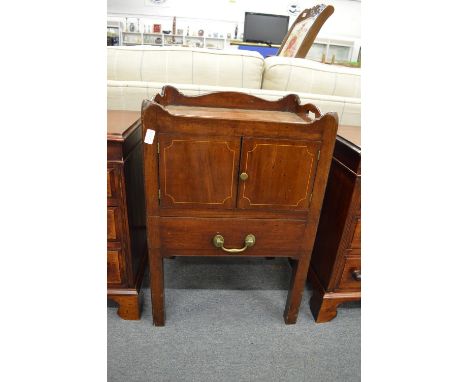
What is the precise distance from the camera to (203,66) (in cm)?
115

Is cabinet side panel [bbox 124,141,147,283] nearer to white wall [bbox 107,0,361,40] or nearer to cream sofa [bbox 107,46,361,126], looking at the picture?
cream sofa [bbox 107,46,361,126]

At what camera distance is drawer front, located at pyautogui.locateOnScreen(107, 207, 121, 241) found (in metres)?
0.84

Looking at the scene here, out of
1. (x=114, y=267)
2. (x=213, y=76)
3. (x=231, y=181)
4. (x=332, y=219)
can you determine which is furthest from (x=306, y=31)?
(x=114, y=267)

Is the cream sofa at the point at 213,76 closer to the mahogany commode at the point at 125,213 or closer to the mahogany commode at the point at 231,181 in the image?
the mahogany commode at the point at 125,213

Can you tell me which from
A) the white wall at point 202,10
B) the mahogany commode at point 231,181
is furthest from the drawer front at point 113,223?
the white wall at point 202,10

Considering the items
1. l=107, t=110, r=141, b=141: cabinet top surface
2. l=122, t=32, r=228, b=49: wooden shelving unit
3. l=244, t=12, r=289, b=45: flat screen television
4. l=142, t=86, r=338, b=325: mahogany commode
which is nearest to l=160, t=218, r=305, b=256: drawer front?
l=142, t=86, r=338, b=325: mahogany commode

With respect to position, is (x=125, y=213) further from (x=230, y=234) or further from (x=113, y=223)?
(x=230, y=234)

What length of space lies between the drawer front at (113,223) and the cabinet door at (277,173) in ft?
1.19

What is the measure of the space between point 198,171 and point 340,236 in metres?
0.51

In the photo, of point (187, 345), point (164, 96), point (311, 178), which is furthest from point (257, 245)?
point (164, 96)

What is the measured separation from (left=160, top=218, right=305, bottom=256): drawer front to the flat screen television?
18.2ft

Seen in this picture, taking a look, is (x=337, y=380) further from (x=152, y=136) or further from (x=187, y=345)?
(x=152, y=136)

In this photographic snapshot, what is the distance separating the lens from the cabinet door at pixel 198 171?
73 centimetres

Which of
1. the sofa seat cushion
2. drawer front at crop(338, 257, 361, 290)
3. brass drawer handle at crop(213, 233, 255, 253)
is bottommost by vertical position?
drawer front at crop(338, 257, 361, 290)
